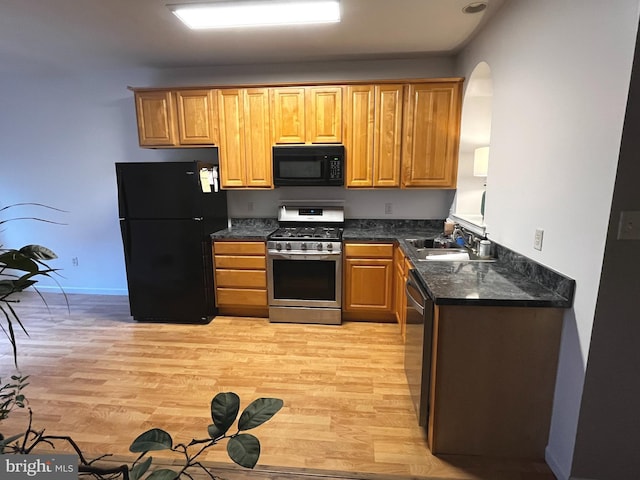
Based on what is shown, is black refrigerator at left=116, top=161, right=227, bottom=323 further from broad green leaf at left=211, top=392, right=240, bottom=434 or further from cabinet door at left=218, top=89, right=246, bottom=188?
broad green leaf at left=211, top=392, right=240, bottom=434

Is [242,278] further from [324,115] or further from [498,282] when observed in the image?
[498,282]

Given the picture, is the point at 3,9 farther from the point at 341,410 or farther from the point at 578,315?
the point at 578,315

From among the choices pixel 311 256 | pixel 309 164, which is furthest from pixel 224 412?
pixel 309 164

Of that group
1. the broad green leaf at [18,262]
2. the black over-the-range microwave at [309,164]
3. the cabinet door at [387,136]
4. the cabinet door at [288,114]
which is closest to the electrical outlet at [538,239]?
the cabinet door at [387,136]

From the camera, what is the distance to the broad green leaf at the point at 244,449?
71cm

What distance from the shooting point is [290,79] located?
11.6 feet

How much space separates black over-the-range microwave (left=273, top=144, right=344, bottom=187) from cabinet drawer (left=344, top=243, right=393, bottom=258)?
0.64 m

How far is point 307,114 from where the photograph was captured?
10.8 ft

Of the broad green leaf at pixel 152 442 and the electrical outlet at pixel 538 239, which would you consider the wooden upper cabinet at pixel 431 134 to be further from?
the broad green leaf at pixel 152 442

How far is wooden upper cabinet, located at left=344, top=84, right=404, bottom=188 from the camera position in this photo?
3182 millimetres

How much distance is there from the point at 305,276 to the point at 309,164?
109 cm

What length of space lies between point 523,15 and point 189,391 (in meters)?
3.16

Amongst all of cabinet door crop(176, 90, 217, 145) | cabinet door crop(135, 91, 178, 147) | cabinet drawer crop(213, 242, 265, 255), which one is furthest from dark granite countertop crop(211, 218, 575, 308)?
cabinet door crop(135, 91, 178, 147)

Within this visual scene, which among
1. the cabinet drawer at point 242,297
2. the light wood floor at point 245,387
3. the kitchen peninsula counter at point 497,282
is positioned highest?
the kitchen peninsula counter at point 497,282
